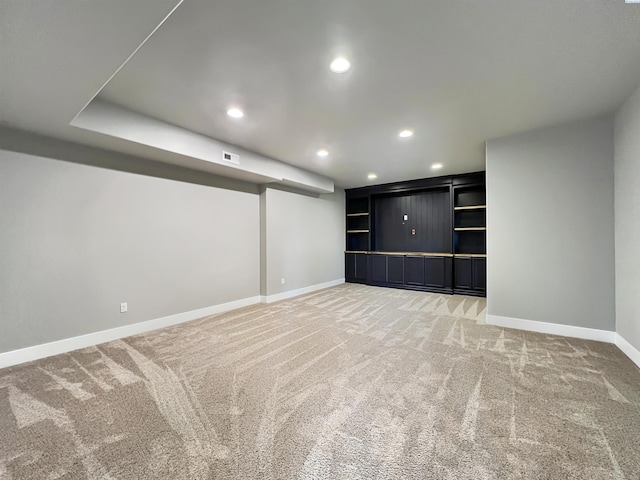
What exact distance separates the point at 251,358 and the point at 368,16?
3019mm

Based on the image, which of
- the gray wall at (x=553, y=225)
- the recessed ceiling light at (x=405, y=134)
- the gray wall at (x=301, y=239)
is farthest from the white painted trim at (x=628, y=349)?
the gray wall at (x=301, y=239)

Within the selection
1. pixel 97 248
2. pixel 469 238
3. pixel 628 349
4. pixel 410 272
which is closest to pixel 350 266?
pixel 410 272

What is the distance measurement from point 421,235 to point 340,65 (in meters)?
5.47

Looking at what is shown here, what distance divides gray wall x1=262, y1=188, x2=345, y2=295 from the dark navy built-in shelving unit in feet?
1.94

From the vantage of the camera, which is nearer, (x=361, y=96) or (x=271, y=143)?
(x=361, y=96)

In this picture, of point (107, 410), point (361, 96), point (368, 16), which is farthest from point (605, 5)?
point (107, 410)

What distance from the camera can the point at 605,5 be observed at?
62.1 inches

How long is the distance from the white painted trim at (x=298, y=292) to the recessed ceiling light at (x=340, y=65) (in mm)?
4163

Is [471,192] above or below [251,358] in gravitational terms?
above

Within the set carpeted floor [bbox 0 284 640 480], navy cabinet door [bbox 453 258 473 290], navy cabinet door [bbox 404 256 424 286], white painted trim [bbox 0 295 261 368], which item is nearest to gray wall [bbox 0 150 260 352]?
white painted trim [bbox 0 295 261 368]

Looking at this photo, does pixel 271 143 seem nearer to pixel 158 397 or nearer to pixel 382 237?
pixel 158 397

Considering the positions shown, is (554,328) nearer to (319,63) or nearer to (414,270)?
(414,270)

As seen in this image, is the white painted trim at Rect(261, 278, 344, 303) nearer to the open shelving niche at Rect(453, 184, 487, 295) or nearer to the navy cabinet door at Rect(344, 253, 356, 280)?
the navy cabinet door at Rect(344, 253, 356, 280)

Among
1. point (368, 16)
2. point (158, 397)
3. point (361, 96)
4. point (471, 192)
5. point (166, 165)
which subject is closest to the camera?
point (368, 16)
